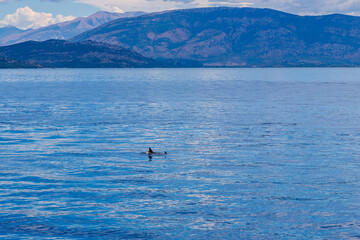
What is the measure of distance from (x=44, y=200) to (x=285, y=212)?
13.4 meters

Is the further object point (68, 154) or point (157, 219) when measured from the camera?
point (68, 154)

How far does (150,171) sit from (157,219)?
10.7m

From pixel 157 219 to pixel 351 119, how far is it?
46934 mm

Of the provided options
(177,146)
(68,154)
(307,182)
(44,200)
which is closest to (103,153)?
(68,154)

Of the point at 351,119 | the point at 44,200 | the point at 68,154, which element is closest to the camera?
the point at 44,200

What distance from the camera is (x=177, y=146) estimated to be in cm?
4522

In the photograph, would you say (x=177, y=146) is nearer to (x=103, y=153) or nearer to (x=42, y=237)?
(x=103, y=153)

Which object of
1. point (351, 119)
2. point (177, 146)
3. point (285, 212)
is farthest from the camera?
point (351, 119)

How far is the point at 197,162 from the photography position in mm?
38094

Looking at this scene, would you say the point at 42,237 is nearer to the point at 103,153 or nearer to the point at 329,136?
the point at 103,153

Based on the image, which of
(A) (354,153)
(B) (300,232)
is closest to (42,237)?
(B) (300,232)

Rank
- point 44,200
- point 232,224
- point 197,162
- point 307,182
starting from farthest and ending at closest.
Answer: point 197,162 < point 307,182 < point 44,200 < point 232,224

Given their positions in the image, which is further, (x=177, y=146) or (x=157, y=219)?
(x=177, y=146)

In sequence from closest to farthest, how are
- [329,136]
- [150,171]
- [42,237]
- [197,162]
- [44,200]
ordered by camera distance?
1. [42,237]
2. [44,200]
3. [150,171]
4. [197,162]
5. [329,136]
